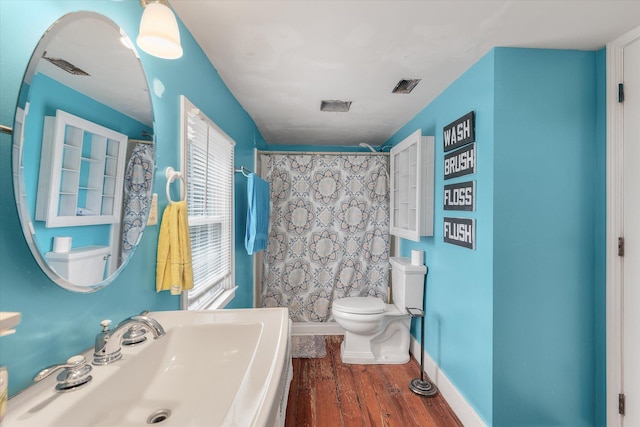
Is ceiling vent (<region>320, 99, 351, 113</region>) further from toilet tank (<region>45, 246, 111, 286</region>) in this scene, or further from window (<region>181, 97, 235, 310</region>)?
toilet tank (<region>45, 246, 111, 286</region>)

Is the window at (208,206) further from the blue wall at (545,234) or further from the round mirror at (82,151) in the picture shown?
the blue wall at (545,234)

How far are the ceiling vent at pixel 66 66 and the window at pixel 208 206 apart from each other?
0.61 metres

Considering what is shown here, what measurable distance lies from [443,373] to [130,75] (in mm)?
2528

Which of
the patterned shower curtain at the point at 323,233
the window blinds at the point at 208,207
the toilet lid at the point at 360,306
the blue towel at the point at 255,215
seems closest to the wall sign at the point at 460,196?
the toilet lid at the point at 360,306

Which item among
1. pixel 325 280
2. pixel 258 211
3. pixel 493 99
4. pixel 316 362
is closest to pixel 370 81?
pixel 493 99

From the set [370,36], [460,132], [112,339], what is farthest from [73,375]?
[460,132]

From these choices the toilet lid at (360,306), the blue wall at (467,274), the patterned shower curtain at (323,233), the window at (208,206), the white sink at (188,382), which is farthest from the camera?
the patterned shower curtain at (323,233)

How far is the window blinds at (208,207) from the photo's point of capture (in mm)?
1573

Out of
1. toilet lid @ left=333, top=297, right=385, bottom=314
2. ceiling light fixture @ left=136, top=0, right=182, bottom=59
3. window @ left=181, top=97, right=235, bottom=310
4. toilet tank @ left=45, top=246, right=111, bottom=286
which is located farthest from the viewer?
toilet lid @ left=333, top=297, right=385, bottom=314

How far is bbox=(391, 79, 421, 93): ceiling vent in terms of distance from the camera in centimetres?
209

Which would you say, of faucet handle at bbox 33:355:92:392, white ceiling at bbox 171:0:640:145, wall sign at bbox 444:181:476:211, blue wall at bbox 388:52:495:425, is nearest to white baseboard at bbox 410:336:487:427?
blue wall at bbox 388:52:495:425

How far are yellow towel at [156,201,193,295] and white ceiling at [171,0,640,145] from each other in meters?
0.93

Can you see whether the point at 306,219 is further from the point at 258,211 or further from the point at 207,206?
the point at 207,206

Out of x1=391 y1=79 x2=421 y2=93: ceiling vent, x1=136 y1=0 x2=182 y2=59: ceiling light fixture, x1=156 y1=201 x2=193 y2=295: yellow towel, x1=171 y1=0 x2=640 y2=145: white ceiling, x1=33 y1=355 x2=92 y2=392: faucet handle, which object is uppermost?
x1=391 y1=79 x2=421 y2=93: ceiling vent
